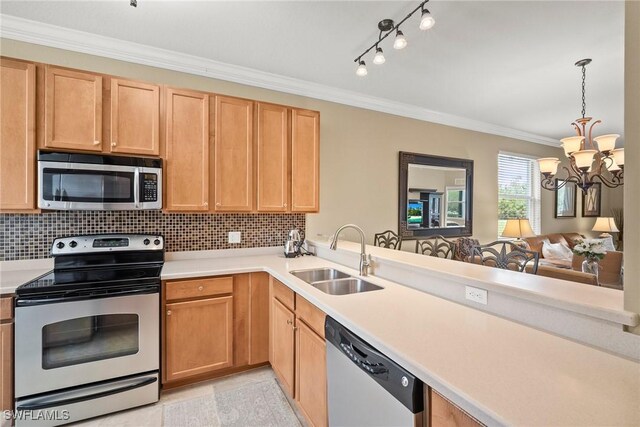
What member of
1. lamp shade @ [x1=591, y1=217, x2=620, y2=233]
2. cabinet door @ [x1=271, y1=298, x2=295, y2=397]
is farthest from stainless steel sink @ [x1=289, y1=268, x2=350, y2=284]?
lamp shade @ [x1=591, y1=217, x2=620, y2=233]

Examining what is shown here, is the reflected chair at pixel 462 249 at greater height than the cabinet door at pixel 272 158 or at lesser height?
lesser

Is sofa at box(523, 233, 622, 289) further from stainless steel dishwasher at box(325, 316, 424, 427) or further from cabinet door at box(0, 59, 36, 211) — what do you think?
cabinet door at box(0, 59, 36, 211)

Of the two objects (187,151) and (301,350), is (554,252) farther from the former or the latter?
(187,151)

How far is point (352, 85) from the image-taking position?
10.8 ft

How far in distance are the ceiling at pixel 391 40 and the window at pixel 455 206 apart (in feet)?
4.71

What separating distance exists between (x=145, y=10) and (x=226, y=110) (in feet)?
2.71

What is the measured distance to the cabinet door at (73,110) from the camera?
6.68ft

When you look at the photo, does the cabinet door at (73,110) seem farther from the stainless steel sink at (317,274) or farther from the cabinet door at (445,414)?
the cabinet door at (445,414)

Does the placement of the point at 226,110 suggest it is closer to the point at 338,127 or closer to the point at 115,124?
the point at 115,124

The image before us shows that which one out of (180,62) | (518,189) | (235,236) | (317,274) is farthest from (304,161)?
(518,189)

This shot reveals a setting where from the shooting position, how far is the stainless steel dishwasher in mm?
953

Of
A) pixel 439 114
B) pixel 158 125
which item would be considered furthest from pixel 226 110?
Answer: pixel 439 114

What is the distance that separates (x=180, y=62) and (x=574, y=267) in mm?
4897

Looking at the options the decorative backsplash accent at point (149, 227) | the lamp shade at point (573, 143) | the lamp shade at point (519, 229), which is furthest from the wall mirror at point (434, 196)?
the decorative backsplash accent at point (149, 227)
